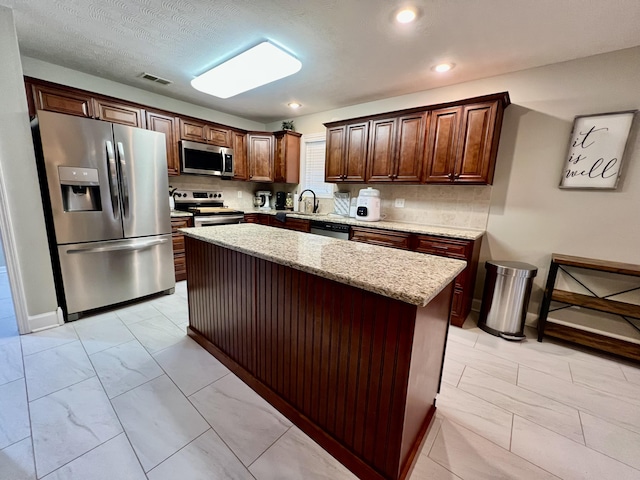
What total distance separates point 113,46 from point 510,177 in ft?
13.2

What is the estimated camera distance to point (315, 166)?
14.2 ft

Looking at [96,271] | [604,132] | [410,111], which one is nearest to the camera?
[604,132]

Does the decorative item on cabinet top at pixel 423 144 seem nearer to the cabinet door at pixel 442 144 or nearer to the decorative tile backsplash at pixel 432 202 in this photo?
the cabinet door at pixel 442 144

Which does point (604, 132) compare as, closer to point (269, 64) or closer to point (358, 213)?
point (358, 213)

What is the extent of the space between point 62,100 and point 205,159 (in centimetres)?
153

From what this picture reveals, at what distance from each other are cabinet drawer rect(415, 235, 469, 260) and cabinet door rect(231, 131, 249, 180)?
119 inches

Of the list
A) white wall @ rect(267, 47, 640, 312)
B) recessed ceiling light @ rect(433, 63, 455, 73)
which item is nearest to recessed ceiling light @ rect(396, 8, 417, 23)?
recessed ceiling light @ rect(433, 63, 455, 73)

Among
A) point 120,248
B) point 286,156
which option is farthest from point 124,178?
point 286,156

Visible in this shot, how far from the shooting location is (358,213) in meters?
3.40

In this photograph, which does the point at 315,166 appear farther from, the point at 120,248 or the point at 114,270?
the point at 114,270

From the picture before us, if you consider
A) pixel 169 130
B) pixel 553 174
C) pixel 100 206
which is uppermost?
pixel 169 130

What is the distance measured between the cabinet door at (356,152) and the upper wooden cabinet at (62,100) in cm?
298

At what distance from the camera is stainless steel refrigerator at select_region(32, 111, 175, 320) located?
2.22 meters

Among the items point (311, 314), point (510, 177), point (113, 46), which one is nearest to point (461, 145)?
point (510, 177)
